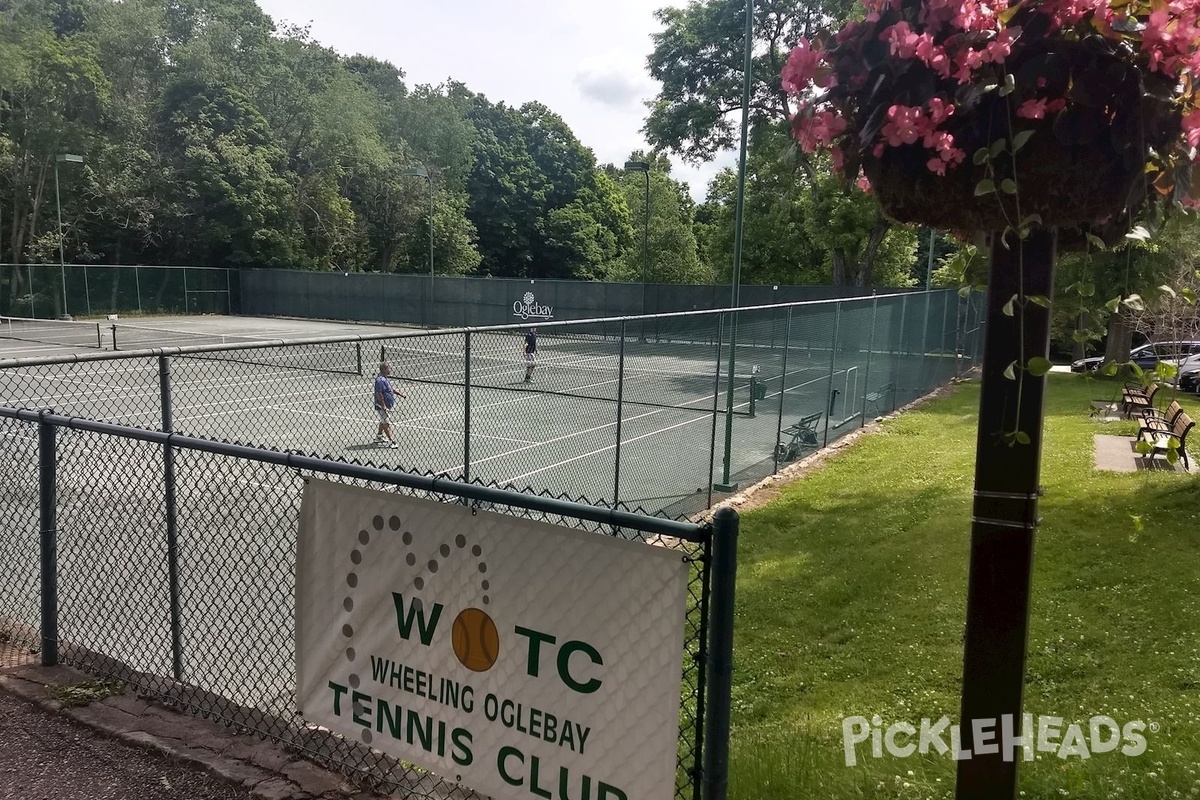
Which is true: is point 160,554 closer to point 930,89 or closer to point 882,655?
point 882,655

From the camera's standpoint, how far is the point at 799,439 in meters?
14.6

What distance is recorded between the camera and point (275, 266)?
5712cm

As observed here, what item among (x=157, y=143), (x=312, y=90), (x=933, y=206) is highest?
(x=312, y=90)

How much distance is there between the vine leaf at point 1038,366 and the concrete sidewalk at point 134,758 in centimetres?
280

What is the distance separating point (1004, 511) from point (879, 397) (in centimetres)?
1610

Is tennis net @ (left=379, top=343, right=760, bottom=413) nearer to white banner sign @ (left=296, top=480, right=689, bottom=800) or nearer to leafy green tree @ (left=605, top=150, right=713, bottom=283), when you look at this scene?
white banner sign @ (left=296, top=480, right=689, bottom=800)

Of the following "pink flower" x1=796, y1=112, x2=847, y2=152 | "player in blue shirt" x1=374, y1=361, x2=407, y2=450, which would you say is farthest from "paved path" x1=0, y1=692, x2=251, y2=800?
"player in blue shirt" x1=374, y1=361, x2=407, y2=450

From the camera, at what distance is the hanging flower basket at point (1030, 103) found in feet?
6.56

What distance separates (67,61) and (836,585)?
56080 mm

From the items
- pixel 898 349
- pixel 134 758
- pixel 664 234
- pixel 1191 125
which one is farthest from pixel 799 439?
pixel 664 234

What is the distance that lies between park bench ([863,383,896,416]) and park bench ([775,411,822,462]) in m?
→ 2.47

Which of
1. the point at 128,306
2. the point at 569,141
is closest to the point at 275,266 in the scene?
the point at 128,306

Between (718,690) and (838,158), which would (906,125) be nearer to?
(838,158)

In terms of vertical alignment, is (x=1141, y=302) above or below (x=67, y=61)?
below
